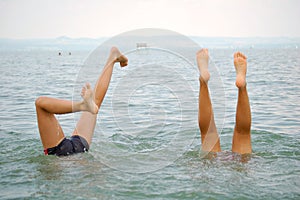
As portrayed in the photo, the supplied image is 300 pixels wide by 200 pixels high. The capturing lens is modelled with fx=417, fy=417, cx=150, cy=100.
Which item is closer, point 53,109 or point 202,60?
point 53,109

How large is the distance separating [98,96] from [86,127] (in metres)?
0.43

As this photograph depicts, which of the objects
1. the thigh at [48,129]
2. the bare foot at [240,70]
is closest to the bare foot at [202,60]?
the bare foot at [240,70]

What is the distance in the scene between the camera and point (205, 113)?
4.86 m

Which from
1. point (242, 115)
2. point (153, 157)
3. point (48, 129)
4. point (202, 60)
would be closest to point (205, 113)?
point (242, 115)

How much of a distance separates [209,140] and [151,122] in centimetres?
274

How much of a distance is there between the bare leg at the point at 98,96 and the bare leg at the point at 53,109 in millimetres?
435

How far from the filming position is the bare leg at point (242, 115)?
4.84 meters

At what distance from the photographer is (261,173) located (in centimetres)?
469

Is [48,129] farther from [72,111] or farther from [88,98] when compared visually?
[88,98]

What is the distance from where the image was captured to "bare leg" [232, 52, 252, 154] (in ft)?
15.9

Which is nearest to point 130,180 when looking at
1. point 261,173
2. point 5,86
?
point 261,173

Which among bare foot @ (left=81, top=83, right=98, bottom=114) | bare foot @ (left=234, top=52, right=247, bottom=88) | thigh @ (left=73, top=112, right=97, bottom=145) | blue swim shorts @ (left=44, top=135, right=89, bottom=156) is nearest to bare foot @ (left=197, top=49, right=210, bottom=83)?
bare foot @ (left=234, top=52, right=247, bottom=88)

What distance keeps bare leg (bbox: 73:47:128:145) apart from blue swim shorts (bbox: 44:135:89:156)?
106 mm

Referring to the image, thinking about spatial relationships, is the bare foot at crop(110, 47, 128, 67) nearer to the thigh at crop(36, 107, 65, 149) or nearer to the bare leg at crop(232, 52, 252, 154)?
the thigh at crop(36, 107, 65, 149)
